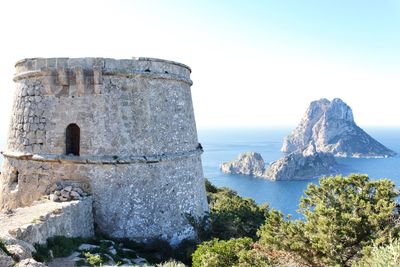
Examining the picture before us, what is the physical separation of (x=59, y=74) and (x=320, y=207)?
752cm

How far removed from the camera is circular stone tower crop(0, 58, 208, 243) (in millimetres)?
10094

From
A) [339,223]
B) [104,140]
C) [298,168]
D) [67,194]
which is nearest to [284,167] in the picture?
[298,168]

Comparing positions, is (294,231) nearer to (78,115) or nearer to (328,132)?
(78,115)

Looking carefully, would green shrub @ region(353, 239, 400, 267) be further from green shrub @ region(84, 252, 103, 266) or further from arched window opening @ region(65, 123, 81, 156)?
arched window opening @ region(65, 123, 81, 156)

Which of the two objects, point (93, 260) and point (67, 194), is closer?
point (93, 260)

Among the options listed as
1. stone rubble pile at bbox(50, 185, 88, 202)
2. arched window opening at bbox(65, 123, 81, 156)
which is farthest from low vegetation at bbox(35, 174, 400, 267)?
arched window opening at bbox(65, 123, 81, 156)

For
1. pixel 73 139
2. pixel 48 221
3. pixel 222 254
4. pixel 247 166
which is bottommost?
pixel 247 166

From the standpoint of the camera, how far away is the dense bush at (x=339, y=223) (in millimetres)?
A: 6258

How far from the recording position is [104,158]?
10.0 meters

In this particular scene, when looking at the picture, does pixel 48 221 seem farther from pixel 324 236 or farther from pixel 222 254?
pixel 324 236

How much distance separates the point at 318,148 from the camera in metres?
160

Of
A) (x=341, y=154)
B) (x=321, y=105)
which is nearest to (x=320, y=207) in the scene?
(x=341, y=154)

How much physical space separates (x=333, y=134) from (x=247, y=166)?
78.4 m

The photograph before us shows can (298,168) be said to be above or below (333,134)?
below
